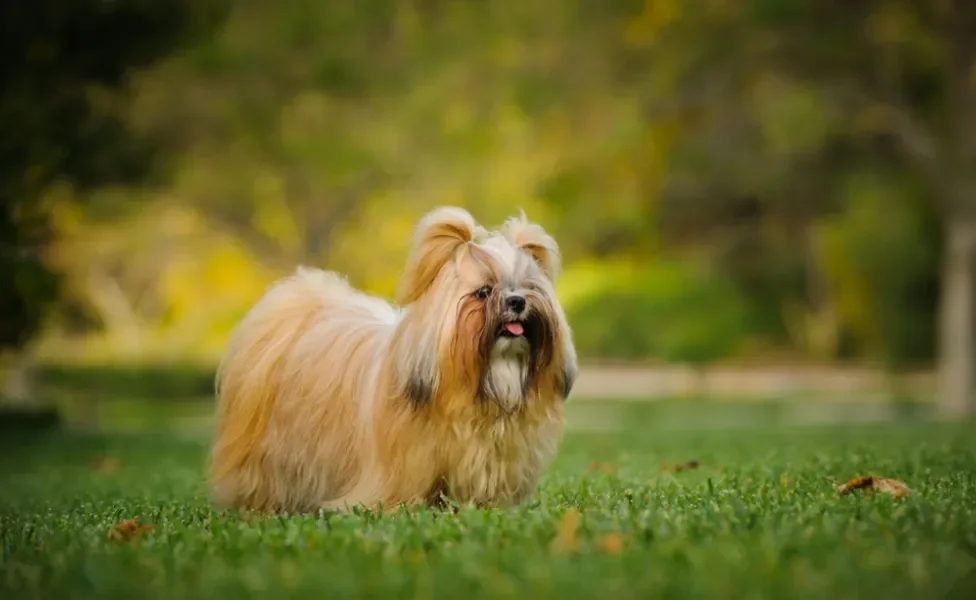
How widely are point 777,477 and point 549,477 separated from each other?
7.02 ft

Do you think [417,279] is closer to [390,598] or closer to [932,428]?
[390,598]

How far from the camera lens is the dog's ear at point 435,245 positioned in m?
6.76

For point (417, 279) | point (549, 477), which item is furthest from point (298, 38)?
point (417, 279)

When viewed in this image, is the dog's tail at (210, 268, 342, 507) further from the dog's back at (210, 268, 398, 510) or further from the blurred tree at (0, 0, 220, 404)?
the blurred tree at (0, 0, 220, 404)

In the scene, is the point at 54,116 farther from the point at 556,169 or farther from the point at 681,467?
the point at 681,467

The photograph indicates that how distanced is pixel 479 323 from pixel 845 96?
18.5 m

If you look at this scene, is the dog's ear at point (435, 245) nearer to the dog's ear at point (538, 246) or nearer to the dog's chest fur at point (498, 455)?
the dog's ear at point (538, 246)

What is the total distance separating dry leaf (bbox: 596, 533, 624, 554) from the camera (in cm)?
475

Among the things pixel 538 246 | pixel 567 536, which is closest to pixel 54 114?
pixel 538 246

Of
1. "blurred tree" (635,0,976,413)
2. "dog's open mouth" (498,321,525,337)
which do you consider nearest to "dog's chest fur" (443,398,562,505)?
"dog's open mouth" (498,321,525,337)

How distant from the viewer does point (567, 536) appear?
16.2ft

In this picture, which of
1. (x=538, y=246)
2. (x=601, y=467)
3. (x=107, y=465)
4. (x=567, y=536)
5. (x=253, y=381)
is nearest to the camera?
(x=567, y=536)

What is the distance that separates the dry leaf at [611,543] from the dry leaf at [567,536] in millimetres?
96

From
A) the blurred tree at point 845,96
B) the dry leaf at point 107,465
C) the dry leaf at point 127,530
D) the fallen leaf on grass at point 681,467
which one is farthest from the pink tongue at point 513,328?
the blurred tree at point 845,96
